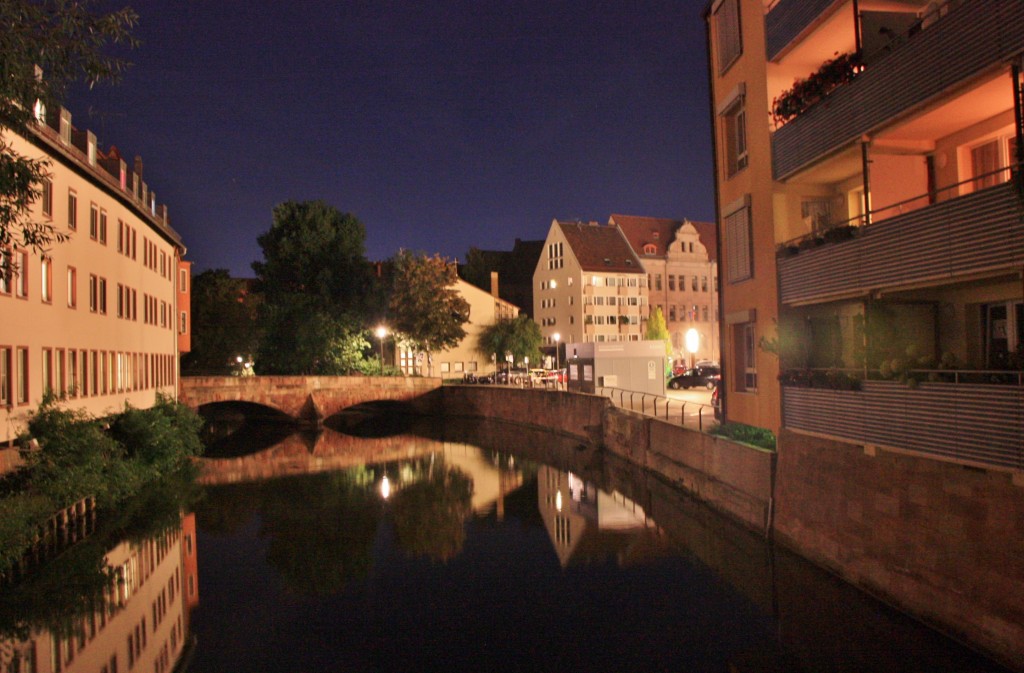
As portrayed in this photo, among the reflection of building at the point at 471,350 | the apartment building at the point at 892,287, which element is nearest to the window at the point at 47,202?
the apartment building at the point at 892,287

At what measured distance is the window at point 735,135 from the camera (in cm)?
1773

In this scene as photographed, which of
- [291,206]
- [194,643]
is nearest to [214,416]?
[291,206]

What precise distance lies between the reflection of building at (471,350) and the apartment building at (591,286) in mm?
5729

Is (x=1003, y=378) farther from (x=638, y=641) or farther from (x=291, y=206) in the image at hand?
(x=291, y=206)

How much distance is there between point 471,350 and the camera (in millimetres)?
63156

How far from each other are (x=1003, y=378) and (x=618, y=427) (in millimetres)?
20324

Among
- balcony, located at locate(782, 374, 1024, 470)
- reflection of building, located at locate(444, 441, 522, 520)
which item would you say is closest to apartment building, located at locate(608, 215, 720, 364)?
reflection of building, located at locate(444, 441, 522, 520)

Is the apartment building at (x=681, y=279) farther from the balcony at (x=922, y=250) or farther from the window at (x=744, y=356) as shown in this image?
the balcony at (x=922, y=250)

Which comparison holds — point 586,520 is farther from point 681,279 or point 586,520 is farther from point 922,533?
point 681,279

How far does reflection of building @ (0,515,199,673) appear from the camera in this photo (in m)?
11.7

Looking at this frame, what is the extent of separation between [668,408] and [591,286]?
41513 mm

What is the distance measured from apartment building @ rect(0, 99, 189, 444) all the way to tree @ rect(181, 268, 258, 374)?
22.3 metres

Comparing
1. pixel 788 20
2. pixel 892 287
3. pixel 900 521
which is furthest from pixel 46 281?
pixel 900 521

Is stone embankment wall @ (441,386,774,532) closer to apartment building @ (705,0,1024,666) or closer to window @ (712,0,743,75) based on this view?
apartment building @ (705,0,1024,666)
